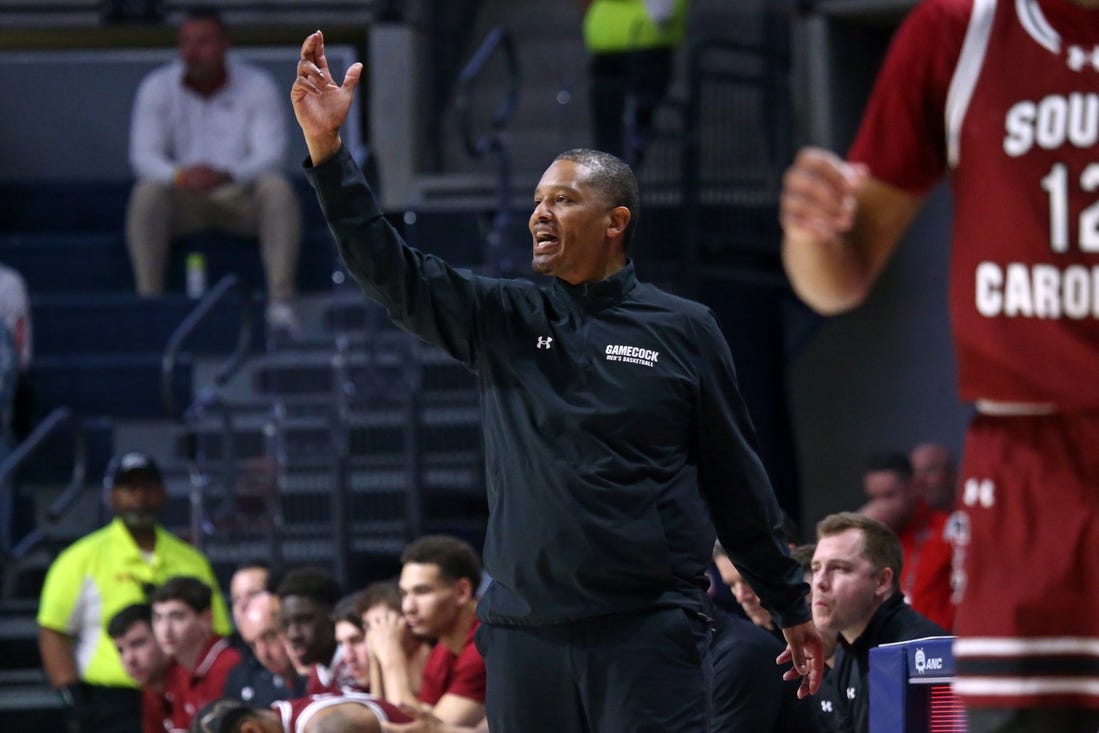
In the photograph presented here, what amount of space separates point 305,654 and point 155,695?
1390 millimetres

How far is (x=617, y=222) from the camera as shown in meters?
4.58

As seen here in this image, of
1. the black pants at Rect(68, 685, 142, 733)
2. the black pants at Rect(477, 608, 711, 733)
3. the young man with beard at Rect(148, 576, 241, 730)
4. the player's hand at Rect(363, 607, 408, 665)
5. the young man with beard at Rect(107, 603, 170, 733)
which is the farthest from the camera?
the black pants at Rect(68, 685, 142, 733)

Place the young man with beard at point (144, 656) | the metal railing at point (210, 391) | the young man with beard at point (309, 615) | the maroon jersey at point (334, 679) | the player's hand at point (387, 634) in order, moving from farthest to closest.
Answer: the metal railing at point (210, 391) < the young man with beard at point (144, 656) < the young man with beard at point (309, 615) < the maroon jersey at point (334, 679) < the player's hand at point (387, 634)

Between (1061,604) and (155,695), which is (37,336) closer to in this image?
(155,695)

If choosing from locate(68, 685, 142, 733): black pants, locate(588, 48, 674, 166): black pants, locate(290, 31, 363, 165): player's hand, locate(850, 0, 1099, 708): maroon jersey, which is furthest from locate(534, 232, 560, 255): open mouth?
locate(588, 48, 674, 166): black pants

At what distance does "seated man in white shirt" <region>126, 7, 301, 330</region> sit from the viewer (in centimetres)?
1316

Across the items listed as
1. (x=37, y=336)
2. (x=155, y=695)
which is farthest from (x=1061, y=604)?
(x=37, y=336)

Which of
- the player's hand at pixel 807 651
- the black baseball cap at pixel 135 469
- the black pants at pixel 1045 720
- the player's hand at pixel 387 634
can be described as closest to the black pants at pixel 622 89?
the black baseball cap at pixel 135 469

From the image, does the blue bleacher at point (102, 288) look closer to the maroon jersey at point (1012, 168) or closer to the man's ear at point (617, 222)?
the man's ear at point (617, 222)

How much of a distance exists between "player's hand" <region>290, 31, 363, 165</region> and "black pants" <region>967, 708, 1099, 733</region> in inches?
71.2

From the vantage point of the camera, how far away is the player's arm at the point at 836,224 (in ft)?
10.0

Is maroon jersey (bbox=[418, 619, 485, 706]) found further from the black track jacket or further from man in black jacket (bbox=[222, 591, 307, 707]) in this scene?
the black track jacket

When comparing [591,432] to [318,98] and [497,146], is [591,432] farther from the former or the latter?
[497,146]

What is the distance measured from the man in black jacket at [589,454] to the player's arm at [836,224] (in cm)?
120
